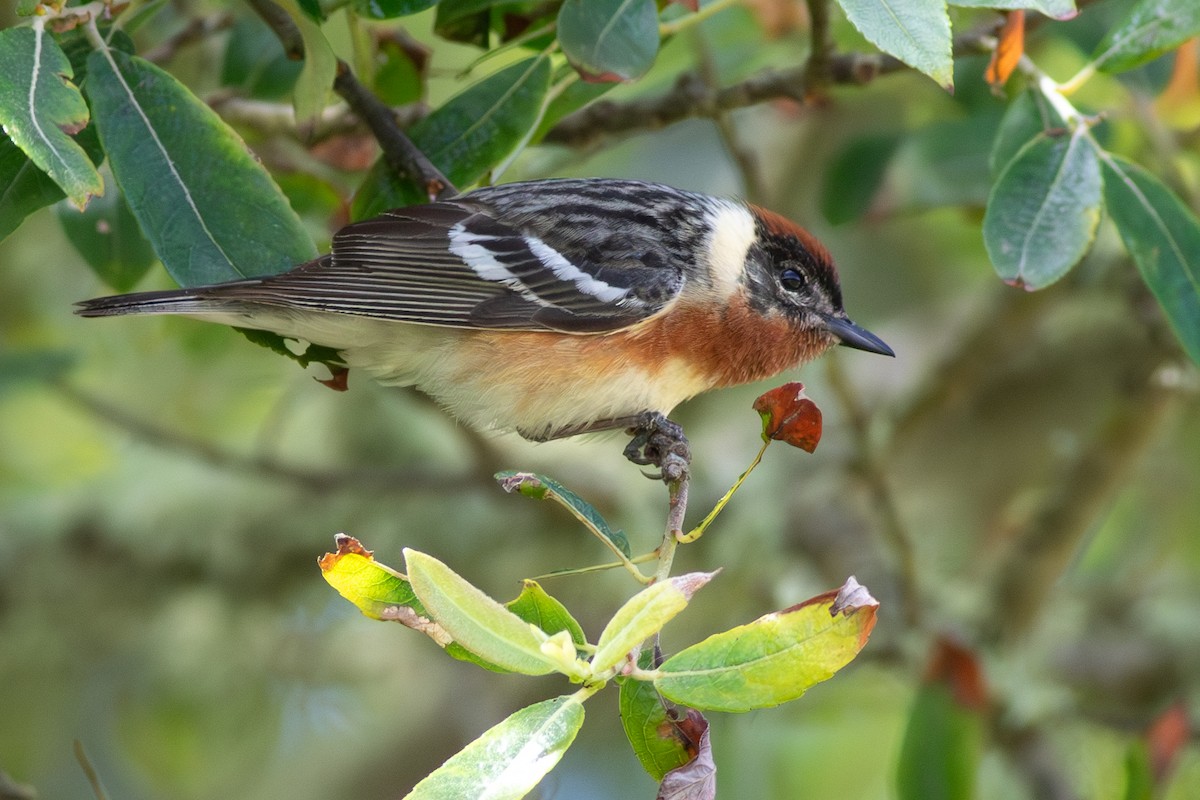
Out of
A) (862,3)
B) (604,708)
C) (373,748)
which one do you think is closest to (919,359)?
(604,708)

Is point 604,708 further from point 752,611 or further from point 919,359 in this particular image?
point 919,359

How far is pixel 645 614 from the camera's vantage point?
4.75 ft

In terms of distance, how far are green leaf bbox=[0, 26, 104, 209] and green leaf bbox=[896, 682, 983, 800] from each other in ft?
6.57

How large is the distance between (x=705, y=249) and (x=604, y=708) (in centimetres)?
230

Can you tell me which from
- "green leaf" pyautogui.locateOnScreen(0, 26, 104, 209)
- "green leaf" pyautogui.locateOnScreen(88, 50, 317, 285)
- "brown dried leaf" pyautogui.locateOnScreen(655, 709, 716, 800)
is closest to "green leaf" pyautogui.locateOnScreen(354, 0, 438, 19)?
"green leaf" pyautogui.locateOnScreen(88, 50, 317, 285)

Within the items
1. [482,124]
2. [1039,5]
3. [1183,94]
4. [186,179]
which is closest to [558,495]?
[186,179]

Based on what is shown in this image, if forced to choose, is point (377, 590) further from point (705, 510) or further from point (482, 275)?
point (705, 510)

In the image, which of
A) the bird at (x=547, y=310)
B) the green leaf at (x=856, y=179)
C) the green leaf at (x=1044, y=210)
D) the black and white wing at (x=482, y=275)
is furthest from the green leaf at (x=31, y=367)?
the green leaf at (x=1044, y=210)

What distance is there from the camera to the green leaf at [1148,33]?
218cm

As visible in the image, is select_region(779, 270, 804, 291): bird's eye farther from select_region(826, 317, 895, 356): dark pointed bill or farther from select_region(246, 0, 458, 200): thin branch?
select_region(246, 0, 458, 200): thin branch

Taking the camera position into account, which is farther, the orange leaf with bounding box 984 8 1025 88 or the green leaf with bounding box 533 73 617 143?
the green leaf with bounding box 533 73 617 143

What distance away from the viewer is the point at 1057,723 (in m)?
3.96

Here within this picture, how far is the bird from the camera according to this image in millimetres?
2525

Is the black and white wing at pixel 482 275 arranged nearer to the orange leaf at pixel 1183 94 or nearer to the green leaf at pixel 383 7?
the green leaf at pixel 383 7
